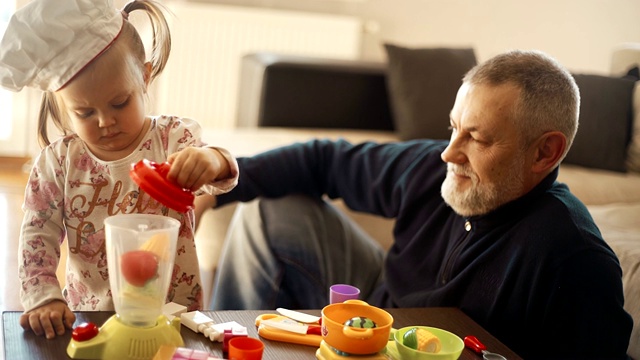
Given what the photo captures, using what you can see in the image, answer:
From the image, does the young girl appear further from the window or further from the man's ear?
the window

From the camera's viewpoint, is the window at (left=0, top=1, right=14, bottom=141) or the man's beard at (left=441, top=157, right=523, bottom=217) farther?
the window at (left=0, top=1, right=14, bottom=141)

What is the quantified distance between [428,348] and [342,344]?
135 mm

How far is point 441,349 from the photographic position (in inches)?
44.3

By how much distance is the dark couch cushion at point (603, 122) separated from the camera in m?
2.98

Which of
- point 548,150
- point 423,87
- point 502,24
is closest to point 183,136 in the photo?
point 548,150

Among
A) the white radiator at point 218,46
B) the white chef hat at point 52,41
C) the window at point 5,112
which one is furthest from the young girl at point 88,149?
the window at point 5,112

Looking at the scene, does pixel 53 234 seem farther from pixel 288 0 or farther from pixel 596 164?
pixel 288 0

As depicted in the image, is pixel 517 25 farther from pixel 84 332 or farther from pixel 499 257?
pixel 84 332

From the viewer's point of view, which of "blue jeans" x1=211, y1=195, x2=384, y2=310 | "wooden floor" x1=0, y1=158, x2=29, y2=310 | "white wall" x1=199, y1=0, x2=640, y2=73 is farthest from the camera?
"white wall" x1=199, y1=0, x2=640, y2=73

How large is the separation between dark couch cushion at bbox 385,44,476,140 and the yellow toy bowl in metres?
1.92

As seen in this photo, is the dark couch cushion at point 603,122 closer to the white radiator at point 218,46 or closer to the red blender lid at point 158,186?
the white radiator at point 218,46

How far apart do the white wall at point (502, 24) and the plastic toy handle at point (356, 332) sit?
308 centimetres

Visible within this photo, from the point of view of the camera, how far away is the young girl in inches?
41.1

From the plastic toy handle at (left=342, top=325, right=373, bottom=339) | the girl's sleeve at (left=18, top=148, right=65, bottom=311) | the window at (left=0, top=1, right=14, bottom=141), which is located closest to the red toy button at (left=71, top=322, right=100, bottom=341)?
the girl's sleeve at (left=18, top=148, right=65, bottom=311)
